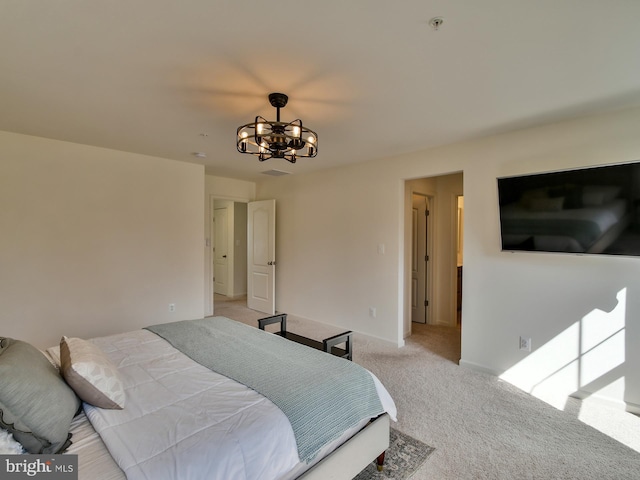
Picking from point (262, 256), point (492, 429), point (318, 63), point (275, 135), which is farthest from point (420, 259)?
point (318, 63)

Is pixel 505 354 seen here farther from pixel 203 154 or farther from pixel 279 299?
pixel 203 154

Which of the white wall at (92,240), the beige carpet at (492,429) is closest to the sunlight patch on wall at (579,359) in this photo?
the beige carpet at (492,429)

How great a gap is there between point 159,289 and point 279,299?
6.83 ft

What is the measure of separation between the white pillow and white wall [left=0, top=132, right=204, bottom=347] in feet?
9.62

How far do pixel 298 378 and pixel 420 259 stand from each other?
376cm

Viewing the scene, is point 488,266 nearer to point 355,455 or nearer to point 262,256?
point 355,455

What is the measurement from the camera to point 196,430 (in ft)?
4.21

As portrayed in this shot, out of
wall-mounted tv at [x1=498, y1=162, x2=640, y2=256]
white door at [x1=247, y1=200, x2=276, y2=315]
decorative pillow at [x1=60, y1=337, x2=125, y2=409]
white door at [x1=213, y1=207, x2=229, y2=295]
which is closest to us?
decorative pillow at [x1=60, y1=337, x2=125, y2=409]

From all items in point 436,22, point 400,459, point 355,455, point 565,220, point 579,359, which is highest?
point 436,22

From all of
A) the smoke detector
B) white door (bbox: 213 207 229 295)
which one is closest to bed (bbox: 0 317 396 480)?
the smoke detector

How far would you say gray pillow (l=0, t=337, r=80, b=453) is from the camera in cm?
112

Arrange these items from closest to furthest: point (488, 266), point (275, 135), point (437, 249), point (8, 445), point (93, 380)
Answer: point (8, 445), point (93, 380), point (275, 135), point (488, 266), point (437, 249)

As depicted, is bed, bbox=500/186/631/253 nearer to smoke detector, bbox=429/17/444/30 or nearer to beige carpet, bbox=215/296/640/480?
beige carpet, bbox=215/296/640/480

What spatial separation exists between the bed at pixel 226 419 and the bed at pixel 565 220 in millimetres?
2043
